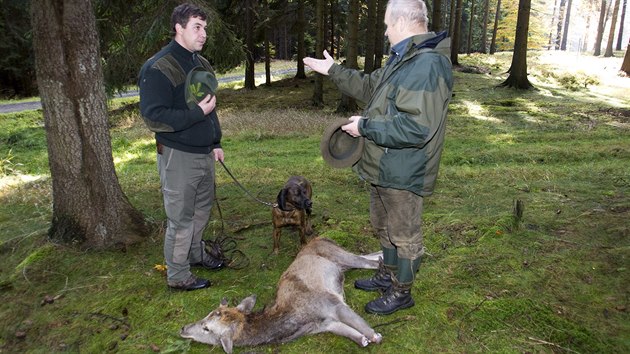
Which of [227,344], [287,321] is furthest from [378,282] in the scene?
[227,344]

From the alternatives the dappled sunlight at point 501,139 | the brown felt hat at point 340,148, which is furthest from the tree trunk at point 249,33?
the brown felt hat at point 340,148

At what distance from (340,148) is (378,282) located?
1.54 metres

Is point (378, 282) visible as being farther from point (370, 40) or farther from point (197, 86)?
point (370, 40)

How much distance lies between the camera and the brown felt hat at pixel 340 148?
12.8 feet

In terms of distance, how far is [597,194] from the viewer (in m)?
6.58

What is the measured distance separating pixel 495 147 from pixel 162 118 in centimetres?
885

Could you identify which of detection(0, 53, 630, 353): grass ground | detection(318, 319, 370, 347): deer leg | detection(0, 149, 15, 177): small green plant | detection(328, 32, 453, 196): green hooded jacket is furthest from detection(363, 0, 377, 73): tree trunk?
detection(318, 319, 370, 347): deer leg

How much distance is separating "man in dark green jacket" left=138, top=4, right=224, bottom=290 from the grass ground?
605 millimetres

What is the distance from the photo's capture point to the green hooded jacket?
322 cm

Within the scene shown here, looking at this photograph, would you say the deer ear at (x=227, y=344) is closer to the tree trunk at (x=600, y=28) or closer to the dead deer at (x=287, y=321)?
the dead deer at (x=287, y=321)

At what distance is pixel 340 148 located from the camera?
4008 millimetres

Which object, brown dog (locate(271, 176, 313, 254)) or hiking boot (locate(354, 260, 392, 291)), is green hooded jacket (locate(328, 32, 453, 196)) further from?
brown dog (locate(271, 176, 313, 254))

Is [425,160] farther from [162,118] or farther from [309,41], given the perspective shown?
[309,41]

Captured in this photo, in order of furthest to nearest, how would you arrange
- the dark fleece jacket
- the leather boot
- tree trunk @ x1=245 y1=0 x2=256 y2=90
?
tree trunk @ x1=245 y1=0 x2=256 y2=90
the leather boot
the dark fleece jacket
